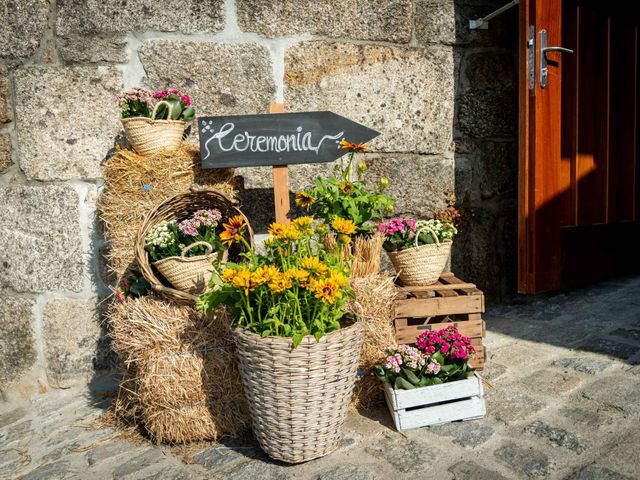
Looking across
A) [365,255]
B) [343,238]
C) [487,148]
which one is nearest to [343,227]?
[343,238]

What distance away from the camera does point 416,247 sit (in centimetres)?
261

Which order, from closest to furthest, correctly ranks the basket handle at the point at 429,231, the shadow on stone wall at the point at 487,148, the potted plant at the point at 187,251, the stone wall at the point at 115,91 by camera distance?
the potted plant at the point at 187,251 → the basket handle at the point at 429,231 → the stone wall at the point at 115,91 → the shadow on stone wall at the point at 487,148

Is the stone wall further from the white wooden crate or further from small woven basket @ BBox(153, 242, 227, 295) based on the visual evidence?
the white wooden crate

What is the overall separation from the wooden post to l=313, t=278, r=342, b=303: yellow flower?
0.87 meters

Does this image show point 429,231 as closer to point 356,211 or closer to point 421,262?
point 421,262

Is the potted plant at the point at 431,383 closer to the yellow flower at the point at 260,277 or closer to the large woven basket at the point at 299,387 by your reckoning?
the large woven basket at the point at 299,387

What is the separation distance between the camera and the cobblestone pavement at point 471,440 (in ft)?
6.16

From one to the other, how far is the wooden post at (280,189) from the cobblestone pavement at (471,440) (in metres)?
1.00

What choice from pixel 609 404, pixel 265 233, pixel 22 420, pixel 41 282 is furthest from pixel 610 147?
pixel 22 420

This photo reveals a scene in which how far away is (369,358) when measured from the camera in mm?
2430

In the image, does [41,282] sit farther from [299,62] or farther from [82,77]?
[299,62]

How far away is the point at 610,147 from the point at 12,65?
3920mm

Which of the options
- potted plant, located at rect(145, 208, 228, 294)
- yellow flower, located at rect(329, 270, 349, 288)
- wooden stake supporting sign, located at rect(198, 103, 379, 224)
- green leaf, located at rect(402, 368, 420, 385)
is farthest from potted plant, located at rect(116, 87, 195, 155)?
green leaf, located at rect(402, 368, 420, 385)

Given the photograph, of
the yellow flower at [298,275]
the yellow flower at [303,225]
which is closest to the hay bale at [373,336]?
the yellow flower at [303,225]
